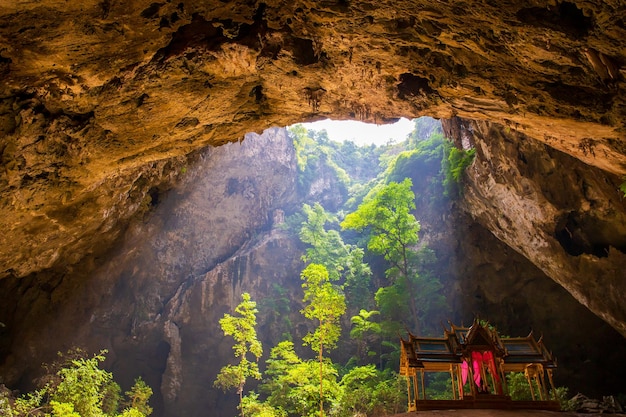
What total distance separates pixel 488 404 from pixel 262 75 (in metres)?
9.00

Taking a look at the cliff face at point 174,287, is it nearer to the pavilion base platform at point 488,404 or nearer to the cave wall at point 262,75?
the cave wall at point 262,75

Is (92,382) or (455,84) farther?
(92,382)

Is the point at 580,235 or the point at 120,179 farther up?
the point at 120,179

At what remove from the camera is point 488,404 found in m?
8.74

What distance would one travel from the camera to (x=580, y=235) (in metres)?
11.3

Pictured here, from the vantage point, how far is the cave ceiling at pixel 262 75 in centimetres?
550

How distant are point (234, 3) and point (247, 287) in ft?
70.8

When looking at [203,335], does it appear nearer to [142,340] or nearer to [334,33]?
[142,340]

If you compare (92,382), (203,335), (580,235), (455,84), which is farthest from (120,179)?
(203,335)

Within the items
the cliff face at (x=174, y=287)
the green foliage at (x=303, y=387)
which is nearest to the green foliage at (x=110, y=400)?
the cliff face at (x=174, y=287)

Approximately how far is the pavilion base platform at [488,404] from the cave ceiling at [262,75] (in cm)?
567

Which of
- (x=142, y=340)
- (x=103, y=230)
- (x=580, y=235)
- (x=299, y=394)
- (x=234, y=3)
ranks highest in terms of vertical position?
(x=234, y=3)

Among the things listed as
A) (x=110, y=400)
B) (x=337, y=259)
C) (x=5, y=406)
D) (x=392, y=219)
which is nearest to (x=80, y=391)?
(x=5, y=406)

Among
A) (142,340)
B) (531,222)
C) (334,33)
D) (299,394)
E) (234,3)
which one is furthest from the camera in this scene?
(142,340)
